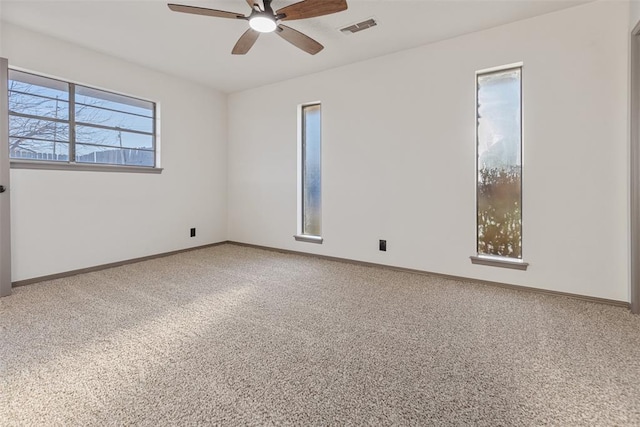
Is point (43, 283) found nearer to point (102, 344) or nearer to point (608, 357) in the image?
point (102, 344)

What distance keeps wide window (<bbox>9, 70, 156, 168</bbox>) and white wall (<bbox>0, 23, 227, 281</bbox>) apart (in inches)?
5.6

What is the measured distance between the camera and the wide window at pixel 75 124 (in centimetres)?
Answer: 298

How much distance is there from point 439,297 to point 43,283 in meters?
3.82

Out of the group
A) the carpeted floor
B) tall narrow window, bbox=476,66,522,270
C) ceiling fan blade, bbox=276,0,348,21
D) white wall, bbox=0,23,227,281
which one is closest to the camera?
the carpeted floor

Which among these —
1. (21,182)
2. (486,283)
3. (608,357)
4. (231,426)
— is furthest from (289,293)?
(21,182)

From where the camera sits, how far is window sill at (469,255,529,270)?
2830mm

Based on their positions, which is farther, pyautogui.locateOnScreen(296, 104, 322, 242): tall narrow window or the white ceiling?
pyautogui.locateOnScreen(296, 104, 322, 242): tall narrow window

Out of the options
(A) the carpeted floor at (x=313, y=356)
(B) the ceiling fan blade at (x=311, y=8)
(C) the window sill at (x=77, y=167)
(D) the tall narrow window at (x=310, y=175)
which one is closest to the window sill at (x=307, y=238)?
(D) the tall narrow window at (x=310, y=175)

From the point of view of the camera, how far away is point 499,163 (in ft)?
9.73

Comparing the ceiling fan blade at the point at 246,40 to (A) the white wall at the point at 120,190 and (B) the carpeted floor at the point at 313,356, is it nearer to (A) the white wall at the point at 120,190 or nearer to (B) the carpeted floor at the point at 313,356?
(A) the white wall at the point at 120,190

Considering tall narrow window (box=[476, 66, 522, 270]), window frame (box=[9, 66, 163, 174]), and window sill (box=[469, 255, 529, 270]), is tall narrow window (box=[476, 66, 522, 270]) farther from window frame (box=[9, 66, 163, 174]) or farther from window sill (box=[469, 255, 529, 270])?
window frame (box=[9, 66, 163, 174])

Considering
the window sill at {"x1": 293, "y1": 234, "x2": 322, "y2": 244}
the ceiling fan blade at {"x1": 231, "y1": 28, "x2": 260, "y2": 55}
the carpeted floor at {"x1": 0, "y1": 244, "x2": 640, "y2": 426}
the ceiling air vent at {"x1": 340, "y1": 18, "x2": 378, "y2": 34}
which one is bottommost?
the carpeted floor at {"x1": 0, "y1": 244, "x2": 640, "y2": 426}

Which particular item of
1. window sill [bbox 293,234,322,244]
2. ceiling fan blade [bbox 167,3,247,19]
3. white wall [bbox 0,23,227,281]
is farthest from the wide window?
window sill [bbox 293,234,322,244]

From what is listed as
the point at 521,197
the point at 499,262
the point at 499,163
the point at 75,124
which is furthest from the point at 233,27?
the point at 499,262
